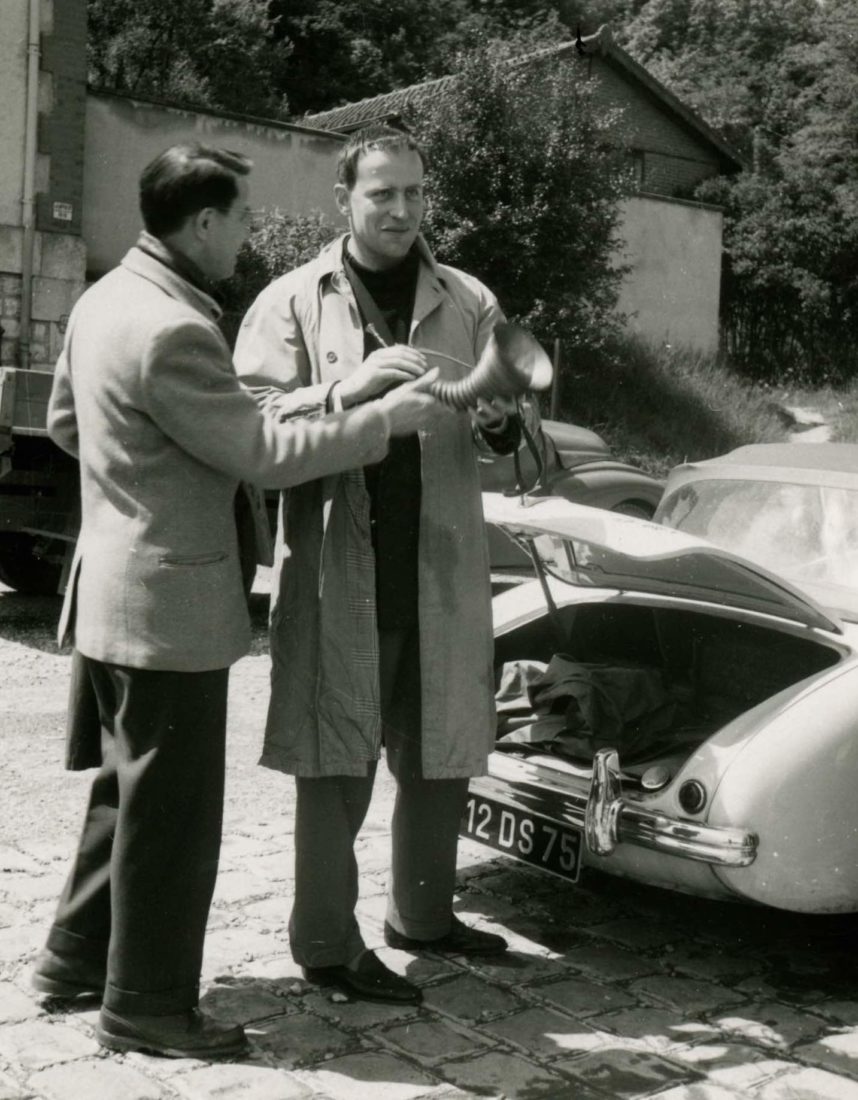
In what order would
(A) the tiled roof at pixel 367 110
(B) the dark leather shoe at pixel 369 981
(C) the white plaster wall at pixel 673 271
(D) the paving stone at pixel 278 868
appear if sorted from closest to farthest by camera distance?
1. (B) the dark leather shoe at pixel 369 981
2. (D) the paving stone at pixel 278 868
3. (A) the tiled roof at pixel 367 110
4. (C) the white plaster wall at pixel 673 271

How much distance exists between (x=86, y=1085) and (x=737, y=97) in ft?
122

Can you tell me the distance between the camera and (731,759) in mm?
3699

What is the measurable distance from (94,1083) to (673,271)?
23.4 metres

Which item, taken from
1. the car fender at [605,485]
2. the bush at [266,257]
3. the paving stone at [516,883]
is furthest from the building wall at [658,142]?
the paving stone at [516,883]

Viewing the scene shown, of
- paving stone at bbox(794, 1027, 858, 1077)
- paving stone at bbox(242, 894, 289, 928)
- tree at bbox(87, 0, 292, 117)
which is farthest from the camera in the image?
tree at bbox(87, 0, 292, 117)

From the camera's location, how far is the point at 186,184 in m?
3.09

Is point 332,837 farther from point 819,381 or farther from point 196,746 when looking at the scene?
point 819,381

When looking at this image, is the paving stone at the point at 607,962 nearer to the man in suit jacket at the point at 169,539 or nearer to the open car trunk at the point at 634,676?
the open car trunk at the point at 634,676

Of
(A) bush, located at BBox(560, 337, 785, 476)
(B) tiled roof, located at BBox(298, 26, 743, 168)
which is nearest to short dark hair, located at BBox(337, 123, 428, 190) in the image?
(A) bush, located at BBox(560, 337, 785, 476)

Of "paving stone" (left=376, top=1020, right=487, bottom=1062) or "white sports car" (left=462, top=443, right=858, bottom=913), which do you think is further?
"white sports car" (left=462, top=443, right=858, bottom=913)

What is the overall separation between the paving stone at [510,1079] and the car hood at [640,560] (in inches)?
51.9

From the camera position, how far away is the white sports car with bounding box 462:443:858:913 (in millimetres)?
3654

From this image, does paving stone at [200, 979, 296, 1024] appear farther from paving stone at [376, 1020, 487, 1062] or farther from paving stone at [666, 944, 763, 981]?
paving stone at [666, 944, 763, 981]

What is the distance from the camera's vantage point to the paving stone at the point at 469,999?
351cm
